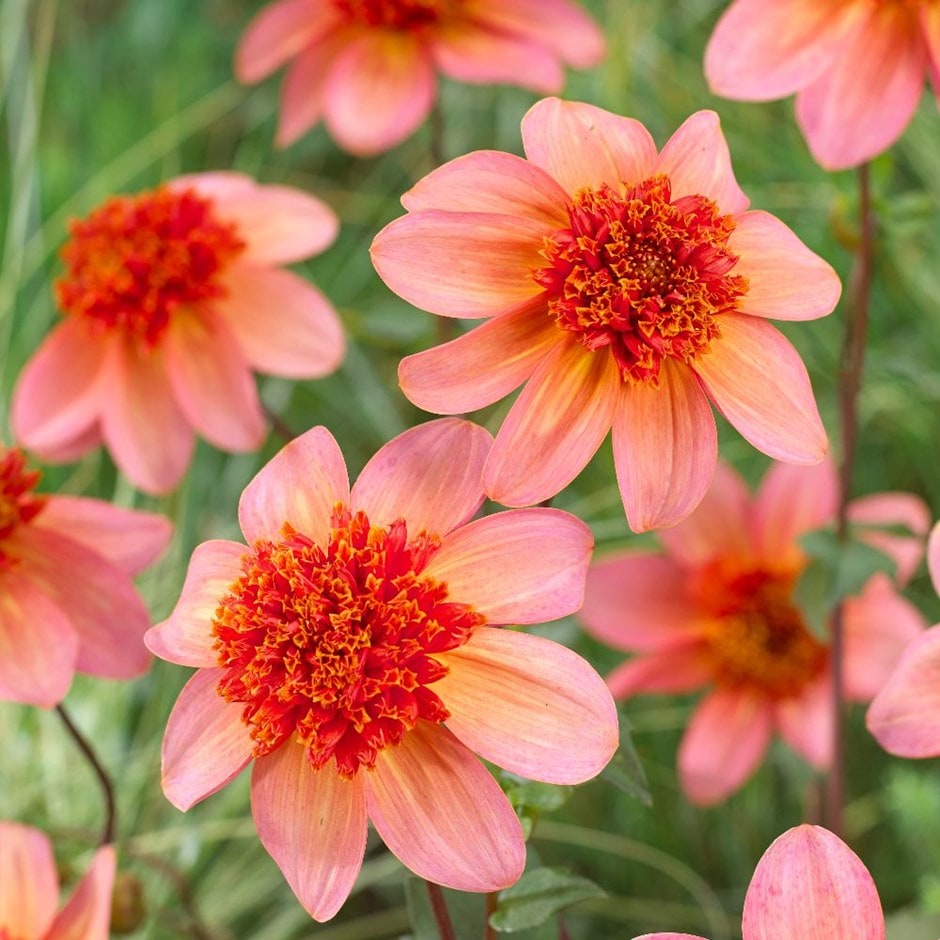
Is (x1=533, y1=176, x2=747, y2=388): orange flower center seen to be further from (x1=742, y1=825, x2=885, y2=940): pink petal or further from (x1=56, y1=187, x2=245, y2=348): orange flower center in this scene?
(x1=56, y1=187, x2=245, y2=348): orange flower center

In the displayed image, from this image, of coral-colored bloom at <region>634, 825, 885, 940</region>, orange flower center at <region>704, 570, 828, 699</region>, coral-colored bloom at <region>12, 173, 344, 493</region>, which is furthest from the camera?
orange flower center at <region>704, 570, 828, 699</region>

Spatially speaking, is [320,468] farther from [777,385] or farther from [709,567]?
[709,567]

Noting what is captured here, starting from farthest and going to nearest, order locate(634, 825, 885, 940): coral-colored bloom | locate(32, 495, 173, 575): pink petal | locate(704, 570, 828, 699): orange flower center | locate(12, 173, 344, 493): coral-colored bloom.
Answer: locate(704, 570, 828, 699): orange flower center
locate(12, 173, 344, 493): coral-colored bloom
locate(32, 495, 173, 575): pink petal
locate(634, 825, 885, 940): coral-colored bloom

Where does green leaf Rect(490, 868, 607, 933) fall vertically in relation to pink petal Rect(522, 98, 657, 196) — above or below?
below

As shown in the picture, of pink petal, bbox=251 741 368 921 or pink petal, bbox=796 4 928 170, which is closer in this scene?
pink petal, bbox=251 741 368 921

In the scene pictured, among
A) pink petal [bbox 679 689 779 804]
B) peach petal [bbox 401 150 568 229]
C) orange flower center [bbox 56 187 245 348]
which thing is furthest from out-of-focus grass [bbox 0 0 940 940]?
peach petal [bbox 401 150 568 229]

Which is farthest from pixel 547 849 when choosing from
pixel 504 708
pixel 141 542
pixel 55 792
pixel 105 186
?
pixel 105 186

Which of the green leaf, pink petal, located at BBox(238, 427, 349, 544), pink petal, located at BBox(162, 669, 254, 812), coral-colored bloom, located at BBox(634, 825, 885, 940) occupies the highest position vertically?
pink petal, located at BBox(238, 427, 349, 544)

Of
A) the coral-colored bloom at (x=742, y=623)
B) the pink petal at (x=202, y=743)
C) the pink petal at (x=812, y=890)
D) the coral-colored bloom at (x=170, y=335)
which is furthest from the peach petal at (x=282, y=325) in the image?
the pink petal at (x=812, y=890)
